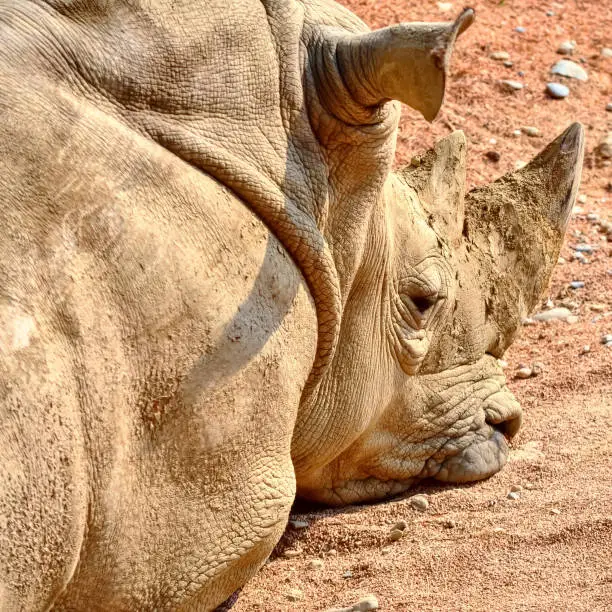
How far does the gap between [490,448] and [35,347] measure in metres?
2.16

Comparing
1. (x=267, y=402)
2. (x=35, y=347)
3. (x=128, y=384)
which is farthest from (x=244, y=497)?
(x=35, y=347)

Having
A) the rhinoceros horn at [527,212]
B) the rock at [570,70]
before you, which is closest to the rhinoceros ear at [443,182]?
the rhinoceros horn at [527,212]

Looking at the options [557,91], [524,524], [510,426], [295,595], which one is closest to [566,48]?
[557,91]

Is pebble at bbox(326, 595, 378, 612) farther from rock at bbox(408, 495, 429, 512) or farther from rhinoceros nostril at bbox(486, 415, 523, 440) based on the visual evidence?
rhinoceros nostril at bbox(486, 415, 523, 440)

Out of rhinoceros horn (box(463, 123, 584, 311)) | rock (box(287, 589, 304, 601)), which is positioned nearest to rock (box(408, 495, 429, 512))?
rock (box(287, 589, 304, 601))

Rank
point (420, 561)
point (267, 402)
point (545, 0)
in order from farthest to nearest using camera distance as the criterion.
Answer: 1. point (545, 0)
2. point (420, 561)
3. point (267, 402)

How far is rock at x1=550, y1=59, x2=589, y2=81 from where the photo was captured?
8.20 metres

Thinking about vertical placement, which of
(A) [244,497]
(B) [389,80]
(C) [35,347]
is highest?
(B) [389,80]

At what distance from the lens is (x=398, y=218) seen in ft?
13.1

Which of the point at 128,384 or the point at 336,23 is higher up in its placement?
the point at 336,23

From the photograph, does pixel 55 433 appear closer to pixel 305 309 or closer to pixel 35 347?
pixel 35 347

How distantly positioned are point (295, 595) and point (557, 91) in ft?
16.1

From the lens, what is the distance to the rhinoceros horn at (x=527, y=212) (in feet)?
14.9

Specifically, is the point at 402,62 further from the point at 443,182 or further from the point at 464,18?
the point at 443,182
